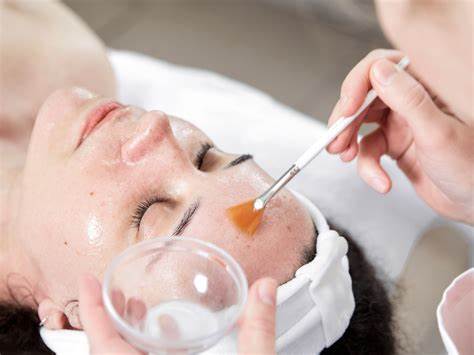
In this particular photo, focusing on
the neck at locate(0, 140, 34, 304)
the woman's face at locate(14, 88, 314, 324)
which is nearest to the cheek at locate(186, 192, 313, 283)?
the woman's face at locate(14, 88, 314, 324)

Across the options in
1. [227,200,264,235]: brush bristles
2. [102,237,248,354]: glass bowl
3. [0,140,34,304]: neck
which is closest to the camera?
[102,237,248,354]: glass bowl

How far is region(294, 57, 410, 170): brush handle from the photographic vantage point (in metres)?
1.06

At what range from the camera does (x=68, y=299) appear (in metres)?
1.10

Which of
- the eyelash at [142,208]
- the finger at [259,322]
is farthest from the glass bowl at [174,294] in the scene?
the eyelash at [142,208]

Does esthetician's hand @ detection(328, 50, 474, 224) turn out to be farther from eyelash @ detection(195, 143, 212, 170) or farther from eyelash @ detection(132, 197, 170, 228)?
eyelash @ detection(132, 197, 170, 228)

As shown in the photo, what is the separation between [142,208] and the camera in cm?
104

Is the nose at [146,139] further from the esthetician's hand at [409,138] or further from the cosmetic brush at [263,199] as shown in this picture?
the esthetician's hand at [409,138]

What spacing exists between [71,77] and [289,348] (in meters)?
0.85

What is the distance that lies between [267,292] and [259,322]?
0.04m

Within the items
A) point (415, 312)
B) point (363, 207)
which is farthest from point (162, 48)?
point (415, 312)

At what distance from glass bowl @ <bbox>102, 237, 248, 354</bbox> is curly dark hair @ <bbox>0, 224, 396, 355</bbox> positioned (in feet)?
0.78

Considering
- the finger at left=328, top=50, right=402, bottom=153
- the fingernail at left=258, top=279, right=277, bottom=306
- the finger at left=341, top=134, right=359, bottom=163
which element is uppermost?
the finger at left=328, top=50, right=402, bottom=153

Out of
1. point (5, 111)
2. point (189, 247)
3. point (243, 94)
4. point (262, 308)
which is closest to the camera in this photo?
point (262, 308)

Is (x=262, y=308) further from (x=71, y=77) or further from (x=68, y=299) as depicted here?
(x=71, y=77)
